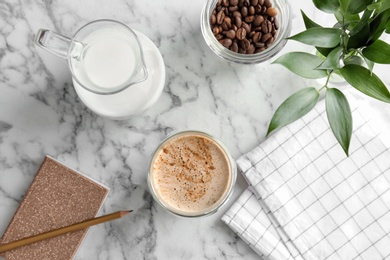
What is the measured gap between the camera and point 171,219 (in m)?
0.98

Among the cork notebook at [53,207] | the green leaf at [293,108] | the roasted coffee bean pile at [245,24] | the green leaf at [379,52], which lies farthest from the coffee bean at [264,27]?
the cork notebook at [53,207]

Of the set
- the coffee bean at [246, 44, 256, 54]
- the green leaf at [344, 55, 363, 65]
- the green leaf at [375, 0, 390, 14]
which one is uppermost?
the green leaf at [375, 0, 390, 14]

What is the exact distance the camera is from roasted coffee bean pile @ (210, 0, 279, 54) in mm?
924

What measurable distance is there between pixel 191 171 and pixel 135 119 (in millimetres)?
131

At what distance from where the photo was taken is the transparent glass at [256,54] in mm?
918

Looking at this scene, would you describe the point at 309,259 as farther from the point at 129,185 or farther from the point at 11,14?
the point at 11,14

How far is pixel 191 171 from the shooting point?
0.96 metres

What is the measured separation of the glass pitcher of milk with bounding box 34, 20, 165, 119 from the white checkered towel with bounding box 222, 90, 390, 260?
0.78 ft

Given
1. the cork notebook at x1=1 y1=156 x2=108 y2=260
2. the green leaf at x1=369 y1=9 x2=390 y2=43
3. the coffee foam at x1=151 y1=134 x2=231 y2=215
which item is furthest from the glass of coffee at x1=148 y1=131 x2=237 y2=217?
the green leaf at x1=369 y1=9 x2=390 y2=43

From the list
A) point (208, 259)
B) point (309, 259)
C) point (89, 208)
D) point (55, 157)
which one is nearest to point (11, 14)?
point (55, 157)

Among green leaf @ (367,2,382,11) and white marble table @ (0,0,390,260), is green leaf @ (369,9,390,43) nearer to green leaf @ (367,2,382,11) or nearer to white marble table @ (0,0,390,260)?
green leaf @ (367,2,382,11)

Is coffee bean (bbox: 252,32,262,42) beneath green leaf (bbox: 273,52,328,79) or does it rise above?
beneath

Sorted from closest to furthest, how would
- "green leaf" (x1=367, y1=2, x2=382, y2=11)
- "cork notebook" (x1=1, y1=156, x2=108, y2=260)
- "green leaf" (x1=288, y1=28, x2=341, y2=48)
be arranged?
"green leaf" (x1=367, y1=2, x2=382, y2=11) → "green leaf" (x1=288, y1=28, x2=341, y2=48) → "cork notebook" (x1=1, y1=156, x2=108, y2=260)

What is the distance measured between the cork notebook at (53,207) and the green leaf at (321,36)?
1.40ft
